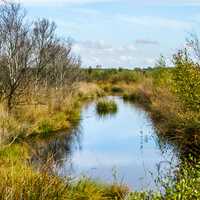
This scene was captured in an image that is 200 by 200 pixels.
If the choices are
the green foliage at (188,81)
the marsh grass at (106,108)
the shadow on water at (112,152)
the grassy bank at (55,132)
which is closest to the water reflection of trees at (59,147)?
the shadow on water at (112,152)

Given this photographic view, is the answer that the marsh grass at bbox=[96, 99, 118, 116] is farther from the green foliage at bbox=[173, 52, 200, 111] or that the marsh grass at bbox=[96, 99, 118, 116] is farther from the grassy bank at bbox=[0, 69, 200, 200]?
the green foliage at bbox=[173, 52, 200, 111]

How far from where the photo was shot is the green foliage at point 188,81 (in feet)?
60.5

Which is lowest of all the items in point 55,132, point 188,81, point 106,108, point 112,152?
point 112,152

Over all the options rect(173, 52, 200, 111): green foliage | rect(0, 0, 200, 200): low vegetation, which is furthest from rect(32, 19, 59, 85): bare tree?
rect(173, 52, 200, 111): green foliage

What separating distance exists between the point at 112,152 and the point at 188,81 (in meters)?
6.06

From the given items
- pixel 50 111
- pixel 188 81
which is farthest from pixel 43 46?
pixel 188 81

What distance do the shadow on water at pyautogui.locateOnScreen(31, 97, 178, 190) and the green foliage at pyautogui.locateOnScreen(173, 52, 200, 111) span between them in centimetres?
166

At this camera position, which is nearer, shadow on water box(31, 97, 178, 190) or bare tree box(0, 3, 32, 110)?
shadow on water box(31, 97, 178, 190)

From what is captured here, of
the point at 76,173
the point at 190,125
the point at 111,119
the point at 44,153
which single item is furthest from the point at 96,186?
the point at 111,119

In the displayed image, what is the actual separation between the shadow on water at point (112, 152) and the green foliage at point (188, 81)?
1.66m

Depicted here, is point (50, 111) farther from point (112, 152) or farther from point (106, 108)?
point (106, 108)

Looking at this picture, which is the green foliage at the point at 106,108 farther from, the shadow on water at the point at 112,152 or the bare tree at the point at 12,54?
the bare tree at the point at 12,54

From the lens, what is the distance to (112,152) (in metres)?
23.6

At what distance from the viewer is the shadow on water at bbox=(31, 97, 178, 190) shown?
54.8ft
